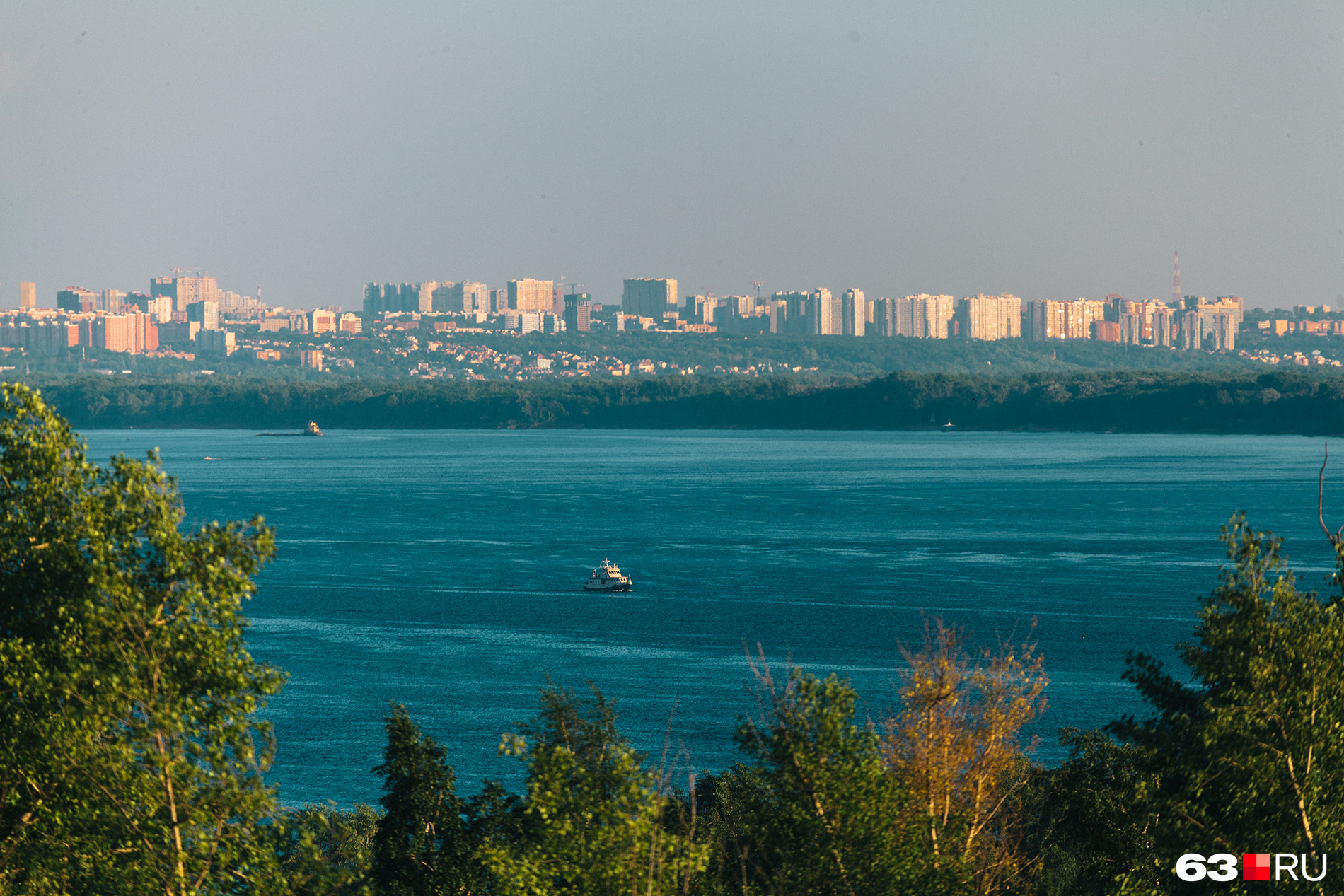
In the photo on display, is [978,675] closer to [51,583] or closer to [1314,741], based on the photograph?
[1314,741]

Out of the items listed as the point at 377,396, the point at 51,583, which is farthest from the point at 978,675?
the point at 377,396

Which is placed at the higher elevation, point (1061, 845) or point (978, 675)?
point (978, 675)

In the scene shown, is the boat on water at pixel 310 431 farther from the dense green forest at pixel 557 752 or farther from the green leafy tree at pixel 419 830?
the dense green forest at pixel 557 752

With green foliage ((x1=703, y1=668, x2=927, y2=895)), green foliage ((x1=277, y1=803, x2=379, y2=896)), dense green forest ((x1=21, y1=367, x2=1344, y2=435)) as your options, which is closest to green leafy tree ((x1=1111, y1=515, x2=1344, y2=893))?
green foliage ((x1=703, y1=668, x2=927, y2=895))

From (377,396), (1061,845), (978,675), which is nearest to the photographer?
A: (978,675)

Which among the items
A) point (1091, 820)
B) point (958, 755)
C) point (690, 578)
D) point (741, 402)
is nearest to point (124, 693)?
point (958, 755)

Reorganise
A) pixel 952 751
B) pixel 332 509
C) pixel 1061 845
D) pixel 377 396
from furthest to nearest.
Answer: pixel 377 396 → pixel 332 509 → pixel 1061 845 → pixel 952 751
